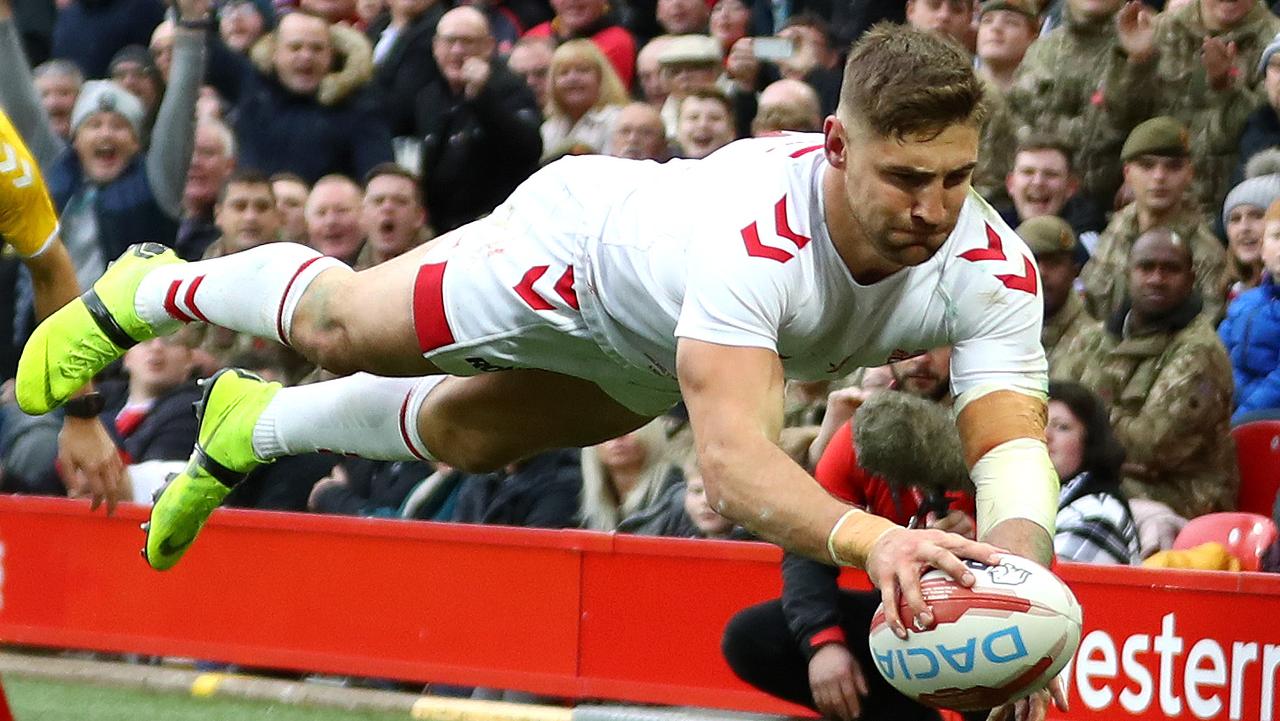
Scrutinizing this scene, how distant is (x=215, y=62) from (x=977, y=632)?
8719mm

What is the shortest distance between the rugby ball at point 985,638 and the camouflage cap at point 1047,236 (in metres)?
3.80

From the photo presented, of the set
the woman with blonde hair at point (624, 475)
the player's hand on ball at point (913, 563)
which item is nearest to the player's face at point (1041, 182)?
the woman with blonde hair at point (624, 475)

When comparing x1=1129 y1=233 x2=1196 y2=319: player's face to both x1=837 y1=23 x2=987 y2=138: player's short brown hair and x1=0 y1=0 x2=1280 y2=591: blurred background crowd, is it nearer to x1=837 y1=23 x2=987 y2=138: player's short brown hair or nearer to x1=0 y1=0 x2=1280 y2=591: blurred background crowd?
x1=0 y1=0 x2=1280 y2=591: blurred background crowd

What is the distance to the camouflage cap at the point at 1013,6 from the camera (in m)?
9.71

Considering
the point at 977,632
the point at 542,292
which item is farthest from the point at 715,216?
the point at 977,632

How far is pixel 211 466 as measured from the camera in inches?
249

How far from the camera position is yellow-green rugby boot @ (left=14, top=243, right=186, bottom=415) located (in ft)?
19.8

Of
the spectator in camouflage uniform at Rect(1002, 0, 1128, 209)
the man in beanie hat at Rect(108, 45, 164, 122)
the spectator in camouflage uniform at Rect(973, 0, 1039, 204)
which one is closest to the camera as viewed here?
the spectator in camouflage uniform at Rect(1002, 0, 1128, 209)

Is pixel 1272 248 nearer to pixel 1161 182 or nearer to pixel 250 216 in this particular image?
pixel 1161 182

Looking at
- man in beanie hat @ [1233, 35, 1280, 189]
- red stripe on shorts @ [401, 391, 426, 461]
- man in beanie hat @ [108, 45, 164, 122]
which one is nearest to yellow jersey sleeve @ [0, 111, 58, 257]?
red stripe on shorts @ [401, 391, 426, 461]

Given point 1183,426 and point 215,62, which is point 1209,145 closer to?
point 1183,426

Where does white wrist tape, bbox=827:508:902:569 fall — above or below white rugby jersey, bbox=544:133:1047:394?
below

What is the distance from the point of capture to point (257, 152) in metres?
11.3

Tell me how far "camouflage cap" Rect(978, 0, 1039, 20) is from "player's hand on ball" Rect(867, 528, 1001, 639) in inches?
232
